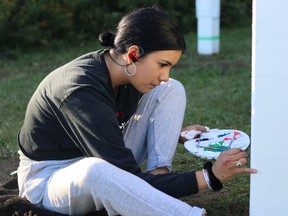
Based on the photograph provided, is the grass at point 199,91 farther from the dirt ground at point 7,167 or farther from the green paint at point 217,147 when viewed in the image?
the green paint at point 217,147

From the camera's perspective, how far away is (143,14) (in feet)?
8.21

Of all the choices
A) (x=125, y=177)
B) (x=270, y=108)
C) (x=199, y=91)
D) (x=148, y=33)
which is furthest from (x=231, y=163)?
(x=199, y=91)

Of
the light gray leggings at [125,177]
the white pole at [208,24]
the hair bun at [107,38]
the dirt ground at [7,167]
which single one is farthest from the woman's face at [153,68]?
the white pole at [208,24]

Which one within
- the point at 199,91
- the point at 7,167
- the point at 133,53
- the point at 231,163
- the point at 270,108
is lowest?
the point at 199,91

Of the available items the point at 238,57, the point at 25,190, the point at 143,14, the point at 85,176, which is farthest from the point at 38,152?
the point at 238,57

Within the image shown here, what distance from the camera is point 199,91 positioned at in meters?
5.47

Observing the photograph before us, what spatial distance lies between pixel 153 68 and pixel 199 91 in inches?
119

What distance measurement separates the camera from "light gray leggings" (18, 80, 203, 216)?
7.57 ft

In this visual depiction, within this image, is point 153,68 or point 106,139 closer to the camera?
point 106,139

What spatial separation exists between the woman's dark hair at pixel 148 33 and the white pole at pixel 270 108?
1.47 feet

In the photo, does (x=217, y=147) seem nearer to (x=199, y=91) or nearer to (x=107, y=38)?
(x=107, y=38)

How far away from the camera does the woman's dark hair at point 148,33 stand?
→ 8.00 ft

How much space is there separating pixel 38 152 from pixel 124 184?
490mm

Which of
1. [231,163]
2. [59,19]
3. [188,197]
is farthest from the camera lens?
[59,19]
